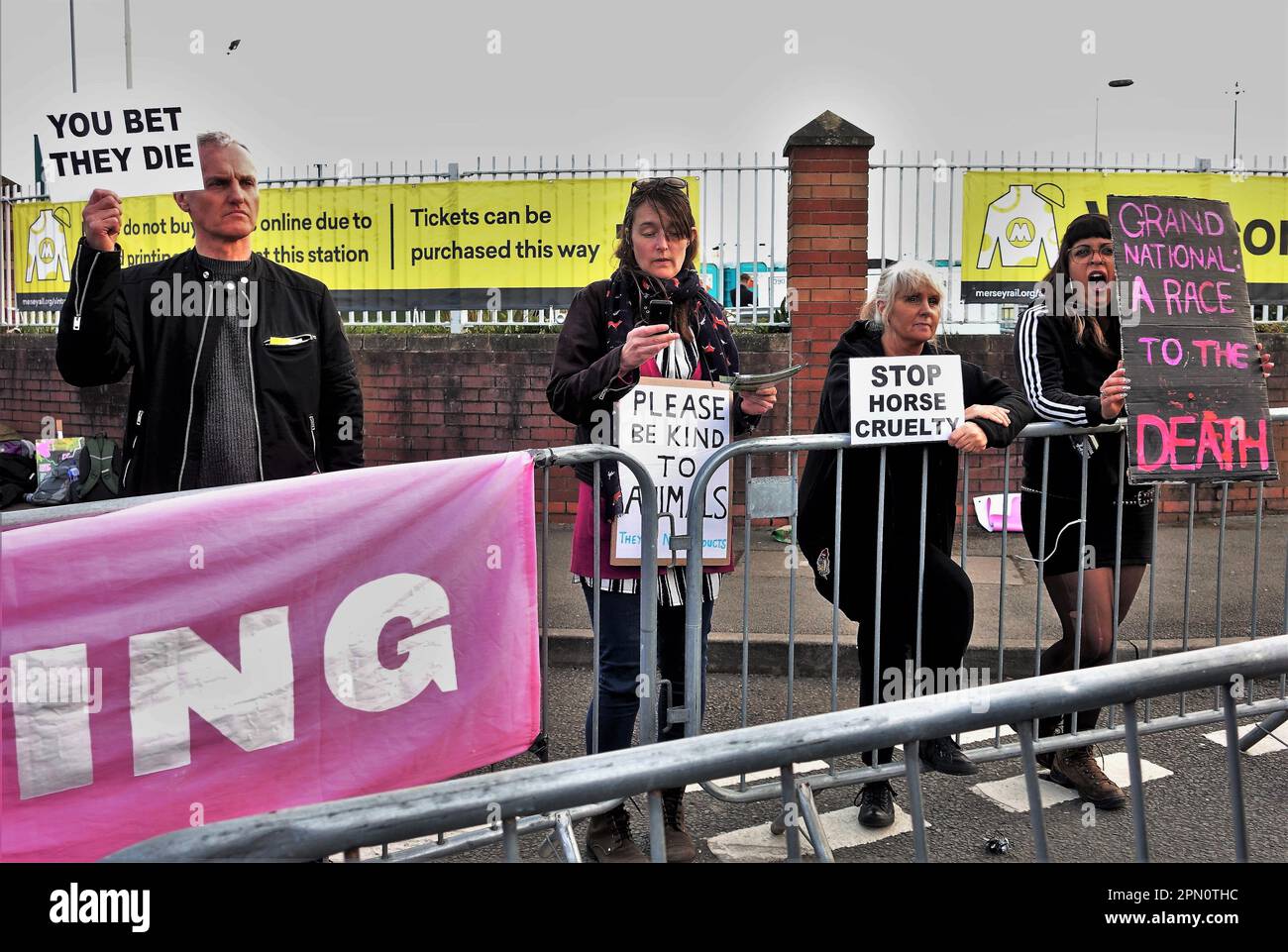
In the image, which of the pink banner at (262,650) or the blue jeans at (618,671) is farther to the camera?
the blue jeans at (618,671)

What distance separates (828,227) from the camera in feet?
28.8

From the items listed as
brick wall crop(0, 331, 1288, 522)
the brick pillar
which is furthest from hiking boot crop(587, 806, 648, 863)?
the brick pillar

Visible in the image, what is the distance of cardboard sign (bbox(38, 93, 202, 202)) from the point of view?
3.22 meters

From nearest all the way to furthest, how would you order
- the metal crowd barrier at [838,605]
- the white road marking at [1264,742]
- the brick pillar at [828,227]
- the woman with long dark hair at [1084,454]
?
1. the metal crowd barrier at [838,605]
2. the woman with long dark hair at [1084,454]
3. the white road marking at [1264,742]
4. the brick pillar at [828,227]

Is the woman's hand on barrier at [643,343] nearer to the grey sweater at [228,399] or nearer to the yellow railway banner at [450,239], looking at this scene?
the grey sweater at [228,399]

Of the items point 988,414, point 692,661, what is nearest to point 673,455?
point 692,661

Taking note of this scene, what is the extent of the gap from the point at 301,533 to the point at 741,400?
1.54 metres

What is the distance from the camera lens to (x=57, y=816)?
2.53 meters

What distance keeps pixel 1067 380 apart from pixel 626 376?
1789mm

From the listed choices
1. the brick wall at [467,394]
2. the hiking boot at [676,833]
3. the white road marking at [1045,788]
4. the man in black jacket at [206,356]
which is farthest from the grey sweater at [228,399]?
the brick wall at [467,394]

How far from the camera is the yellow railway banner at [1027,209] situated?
9062mm

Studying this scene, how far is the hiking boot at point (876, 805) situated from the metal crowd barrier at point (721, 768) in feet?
5.69

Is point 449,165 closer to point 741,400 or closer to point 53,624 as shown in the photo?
point 741,400
